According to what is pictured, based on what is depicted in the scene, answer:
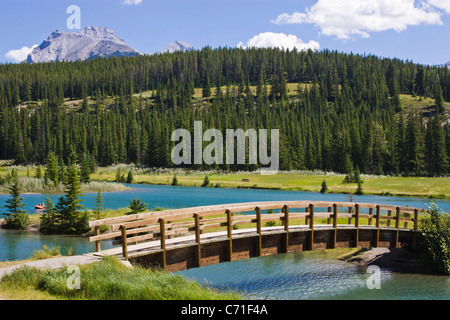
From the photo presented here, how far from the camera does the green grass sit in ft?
35.0

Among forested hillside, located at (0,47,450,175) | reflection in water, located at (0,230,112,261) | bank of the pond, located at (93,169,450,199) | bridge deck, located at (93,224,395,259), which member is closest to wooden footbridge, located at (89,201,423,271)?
bridge deck, located at (93,224,395,259)

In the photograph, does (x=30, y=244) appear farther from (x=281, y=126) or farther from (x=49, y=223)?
(x=281, y=126)

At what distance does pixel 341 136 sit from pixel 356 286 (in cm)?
9854

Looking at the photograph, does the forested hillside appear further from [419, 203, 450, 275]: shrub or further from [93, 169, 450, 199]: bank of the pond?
[419, 203, 450, 275]: shrub

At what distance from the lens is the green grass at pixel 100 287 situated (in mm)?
10656

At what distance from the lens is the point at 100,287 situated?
35.7 ft

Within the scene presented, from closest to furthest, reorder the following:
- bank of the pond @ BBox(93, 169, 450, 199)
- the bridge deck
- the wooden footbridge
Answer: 1. the bridge deck
2. the wooden footbridge
3. bank of the pond @ BBox(93, 169, 450, 199)

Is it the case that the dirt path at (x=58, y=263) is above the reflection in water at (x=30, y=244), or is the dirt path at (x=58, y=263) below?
above

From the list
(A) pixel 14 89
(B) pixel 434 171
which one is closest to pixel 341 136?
(B) pixel 434 171

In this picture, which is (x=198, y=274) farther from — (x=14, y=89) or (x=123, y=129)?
(x=14, y=89)

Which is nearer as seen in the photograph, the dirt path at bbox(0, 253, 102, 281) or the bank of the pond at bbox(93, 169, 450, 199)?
the dirt path at bbox(0, 253, 102, 281)

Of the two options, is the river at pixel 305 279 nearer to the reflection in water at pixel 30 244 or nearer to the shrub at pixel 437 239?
the reflection in water at pixel 30 244

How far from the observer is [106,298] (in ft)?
34.7

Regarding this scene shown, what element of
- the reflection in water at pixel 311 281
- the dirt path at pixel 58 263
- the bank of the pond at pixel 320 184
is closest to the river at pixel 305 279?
the reflection in water at pixel 311 281
